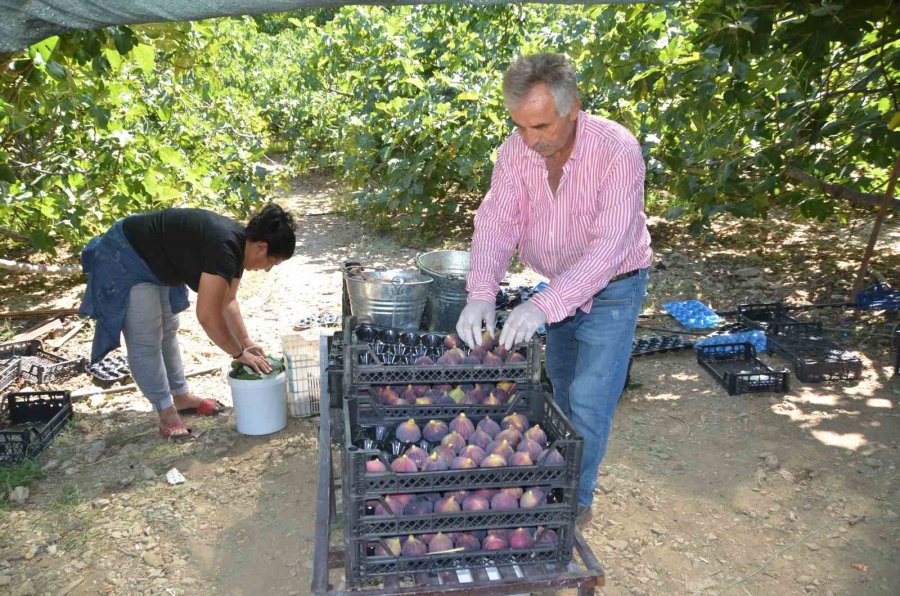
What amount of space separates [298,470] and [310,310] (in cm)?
260

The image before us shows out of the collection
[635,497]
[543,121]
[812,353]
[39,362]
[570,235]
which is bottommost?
[635,497]

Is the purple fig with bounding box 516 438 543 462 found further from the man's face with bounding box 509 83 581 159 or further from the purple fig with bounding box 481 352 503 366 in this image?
the man's face with bounding box 509 83 581 159

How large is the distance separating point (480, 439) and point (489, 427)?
0.30 feet

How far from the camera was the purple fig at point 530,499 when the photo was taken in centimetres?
187

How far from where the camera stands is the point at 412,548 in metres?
1.84

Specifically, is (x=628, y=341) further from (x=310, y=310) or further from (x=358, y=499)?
(x=310, y=310)

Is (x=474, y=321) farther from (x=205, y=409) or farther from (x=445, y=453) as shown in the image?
(x=205, y=409)

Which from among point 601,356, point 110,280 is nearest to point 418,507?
point 601,356

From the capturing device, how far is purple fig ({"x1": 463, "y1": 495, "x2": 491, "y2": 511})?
6.11 feet

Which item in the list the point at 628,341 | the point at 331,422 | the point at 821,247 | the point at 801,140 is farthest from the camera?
the point at 821,247

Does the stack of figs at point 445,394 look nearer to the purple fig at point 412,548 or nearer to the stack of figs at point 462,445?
the stack of figs at point 462,445

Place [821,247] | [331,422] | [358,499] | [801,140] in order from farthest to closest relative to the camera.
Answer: [821,247]
[801,140]
[331,422]
[358,499]

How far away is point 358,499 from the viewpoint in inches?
70.0

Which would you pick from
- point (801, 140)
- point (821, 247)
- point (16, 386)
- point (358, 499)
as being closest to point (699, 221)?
point (801, 140)
